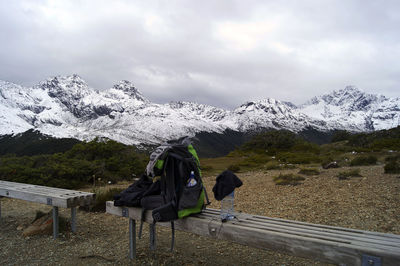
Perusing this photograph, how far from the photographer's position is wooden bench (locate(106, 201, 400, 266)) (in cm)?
241

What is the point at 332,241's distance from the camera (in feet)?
8.68

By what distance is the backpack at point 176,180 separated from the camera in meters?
3.41

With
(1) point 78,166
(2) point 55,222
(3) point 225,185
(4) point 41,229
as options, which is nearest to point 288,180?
(3) point 225,185

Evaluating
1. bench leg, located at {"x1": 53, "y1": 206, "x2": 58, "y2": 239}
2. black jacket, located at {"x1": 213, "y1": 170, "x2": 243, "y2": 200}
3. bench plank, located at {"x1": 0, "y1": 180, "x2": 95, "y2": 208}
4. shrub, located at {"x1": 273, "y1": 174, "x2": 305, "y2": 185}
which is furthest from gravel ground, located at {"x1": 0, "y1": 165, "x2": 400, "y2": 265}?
black jacket, located at {"x1": 213, "y1": 170, "x2": 243, "y2": 200}

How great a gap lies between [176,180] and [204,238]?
2.14 meters

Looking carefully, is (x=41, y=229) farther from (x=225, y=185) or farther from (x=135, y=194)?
(x=225, y=185)

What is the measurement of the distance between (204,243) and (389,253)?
10.1ft

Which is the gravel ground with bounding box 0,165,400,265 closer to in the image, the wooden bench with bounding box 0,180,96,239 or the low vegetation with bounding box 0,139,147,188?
the wooden bench with bounding box 0,180,96,239

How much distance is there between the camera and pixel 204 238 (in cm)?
513

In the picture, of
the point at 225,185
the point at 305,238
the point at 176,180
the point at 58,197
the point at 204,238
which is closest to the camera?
the point at 305,238

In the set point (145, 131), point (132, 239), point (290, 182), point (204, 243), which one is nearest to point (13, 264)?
point (132, 239)

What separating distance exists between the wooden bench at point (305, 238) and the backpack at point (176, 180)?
214mm

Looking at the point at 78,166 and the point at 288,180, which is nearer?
the point at 288,180

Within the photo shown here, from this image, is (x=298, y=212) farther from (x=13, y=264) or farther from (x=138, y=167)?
(x=138, y=167)
